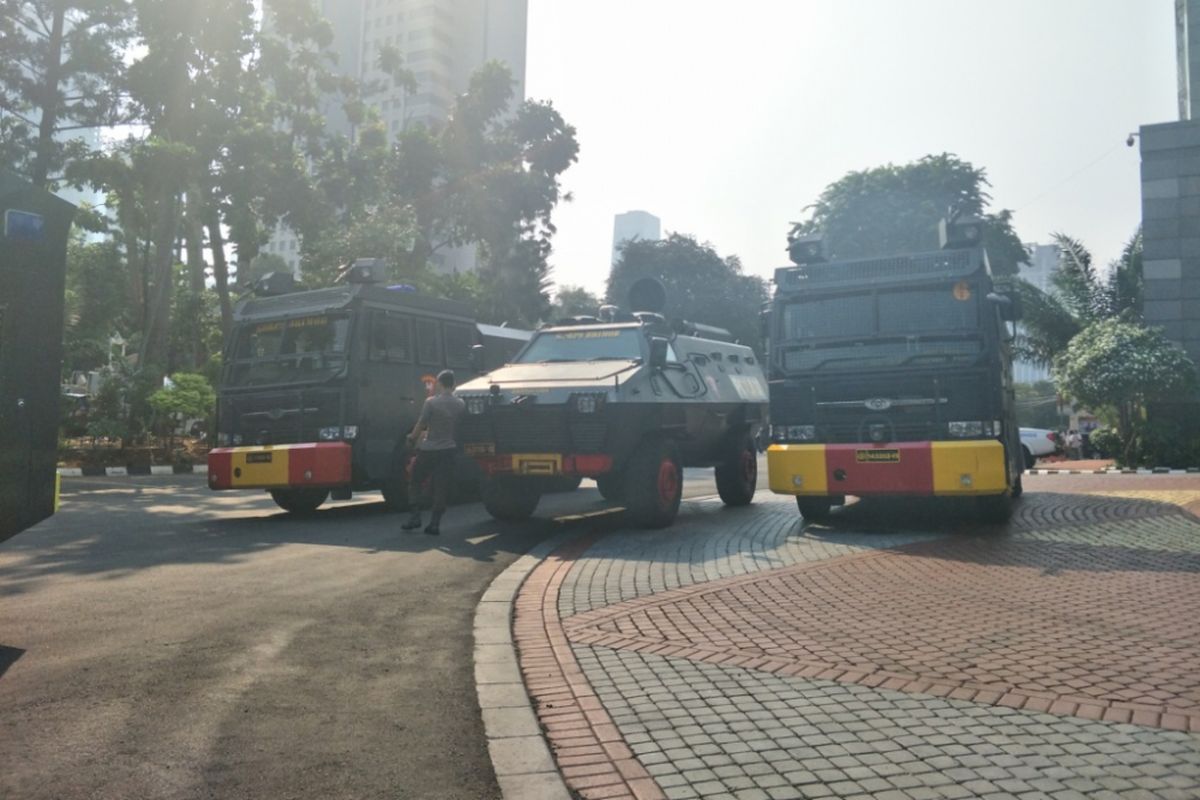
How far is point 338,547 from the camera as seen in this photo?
866 centimetres

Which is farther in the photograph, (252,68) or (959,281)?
(252,68)

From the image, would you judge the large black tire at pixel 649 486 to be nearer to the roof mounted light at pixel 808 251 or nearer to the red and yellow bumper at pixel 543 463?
the red and yellow bumper at pixel 543 463

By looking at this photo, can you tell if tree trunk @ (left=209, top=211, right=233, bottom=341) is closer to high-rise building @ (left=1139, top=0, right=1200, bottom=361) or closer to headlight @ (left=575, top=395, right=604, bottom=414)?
headlight @ (left=575, top=395, right=604, bottom=414)

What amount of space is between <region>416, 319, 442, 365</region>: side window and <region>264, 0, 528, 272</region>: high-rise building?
75.3 m

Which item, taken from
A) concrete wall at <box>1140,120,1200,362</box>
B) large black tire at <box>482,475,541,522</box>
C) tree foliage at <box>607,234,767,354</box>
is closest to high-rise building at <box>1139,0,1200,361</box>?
concrete wall at <box>1140,120,1200,362</box>

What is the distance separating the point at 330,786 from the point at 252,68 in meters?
25.0

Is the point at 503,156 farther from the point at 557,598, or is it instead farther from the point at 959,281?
the point at 557,598

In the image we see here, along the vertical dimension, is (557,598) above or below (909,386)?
below

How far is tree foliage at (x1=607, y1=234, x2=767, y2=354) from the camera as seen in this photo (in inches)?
2089

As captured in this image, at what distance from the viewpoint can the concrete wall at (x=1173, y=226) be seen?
74.6 ft

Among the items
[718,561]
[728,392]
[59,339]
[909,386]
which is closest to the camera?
[59,339]

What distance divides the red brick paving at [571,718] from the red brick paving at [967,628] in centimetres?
26

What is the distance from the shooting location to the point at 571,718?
12.9 feet

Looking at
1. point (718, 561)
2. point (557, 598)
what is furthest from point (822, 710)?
point (718, 561)
